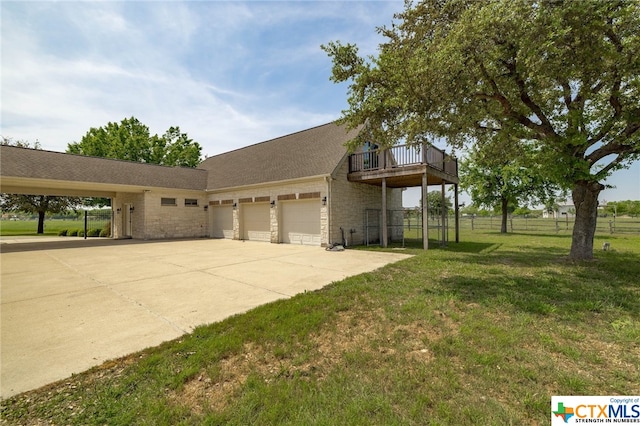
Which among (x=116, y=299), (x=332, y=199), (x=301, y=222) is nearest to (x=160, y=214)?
(x=301, y=222)

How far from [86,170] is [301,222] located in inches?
506

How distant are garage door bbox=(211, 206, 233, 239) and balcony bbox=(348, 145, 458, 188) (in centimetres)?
906

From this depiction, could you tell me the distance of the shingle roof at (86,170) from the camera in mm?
13092

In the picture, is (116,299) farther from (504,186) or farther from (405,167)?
(504,186)

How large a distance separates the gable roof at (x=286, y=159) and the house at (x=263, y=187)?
8 centimetres

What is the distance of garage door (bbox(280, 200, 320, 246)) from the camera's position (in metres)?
13.2

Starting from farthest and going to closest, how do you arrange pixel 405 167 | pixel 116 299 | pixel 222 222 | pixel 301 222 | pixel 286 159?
pixel 222 222
pixel 286 159
pixel 301 222
pixel 405 167
pixel 116 299

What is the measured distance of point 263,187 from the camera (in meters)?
15.2

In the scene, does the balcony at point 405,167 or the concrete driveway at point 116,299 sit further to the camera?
the balcony at point 405,167

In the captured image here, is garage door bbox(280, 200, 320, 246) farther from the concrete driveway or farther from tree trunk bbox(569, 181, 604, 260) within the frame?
tree trunk bbox(569, 181, 604, 260)

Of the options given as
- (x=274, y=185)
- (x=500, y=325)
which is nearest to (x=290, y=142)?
(x=274, y=185)

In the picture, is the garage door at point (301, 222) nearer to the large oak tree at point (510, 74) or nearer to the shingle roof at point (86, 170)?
the large oak tree at point (510, 74)

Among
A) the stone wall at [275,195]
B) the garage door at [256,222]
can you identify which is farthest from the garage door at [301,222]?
the garage door at [256,222]

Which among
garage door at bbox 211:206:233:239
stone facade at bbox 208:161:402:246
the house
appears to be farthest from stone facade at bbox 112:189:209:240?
stone facade at bbox 208:161:402:246
